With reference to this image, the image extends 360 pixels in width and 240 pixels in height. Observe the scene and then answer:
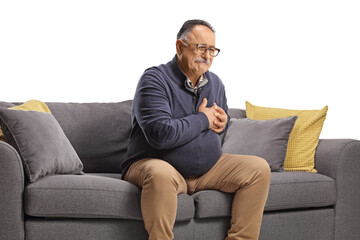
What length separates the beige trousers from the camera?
7.36 feet

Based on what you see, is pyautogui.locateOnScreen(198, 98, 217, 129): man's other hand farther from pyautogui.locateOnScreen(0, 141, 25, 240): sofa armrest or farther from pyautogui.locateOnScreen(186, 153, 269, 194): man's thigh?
pyautogui.locateOnScreen(0, 141, 25, 240): sofa armrest

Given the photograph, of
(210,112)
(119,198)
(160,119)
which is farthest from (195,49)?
(119,198)

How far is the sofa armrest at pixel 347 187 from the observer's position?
118 inches

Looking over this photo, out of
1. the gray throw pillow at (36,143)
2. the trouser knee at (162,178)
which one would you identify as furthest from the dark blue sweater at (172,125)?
the gray throw pillow at (36,143)

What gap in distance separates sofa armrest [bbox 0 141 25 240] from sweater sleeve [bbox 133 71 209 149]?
612 mm

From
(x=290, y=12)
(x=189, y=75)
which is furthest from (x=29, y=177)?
(x=290, y=12)

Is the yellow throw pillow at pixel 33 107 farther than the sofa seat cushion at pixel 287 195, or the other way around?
the yellow throw pillow at pixel 33 107

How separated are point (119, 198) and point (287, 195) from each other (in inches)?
38.5

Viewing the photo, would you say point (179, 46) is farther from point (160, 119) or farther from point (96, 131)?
point (96, 131)

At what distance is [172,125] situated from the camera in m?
2.37

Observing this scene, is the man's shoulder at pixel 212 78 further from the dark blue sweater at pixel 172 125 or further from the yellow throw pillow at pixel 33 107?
the yellow throw pillow at pixel 33 107

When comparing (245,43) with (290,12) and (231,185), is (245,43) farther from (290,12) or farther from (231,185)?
(231,185)

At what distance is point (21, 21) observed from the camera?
11.5 feet

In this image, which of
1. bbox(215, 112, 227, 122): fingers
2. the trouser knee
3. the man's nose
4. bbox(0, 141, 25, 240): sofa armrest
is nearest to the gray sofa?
bbox(0, 141, 25, 240): sofa armrest
